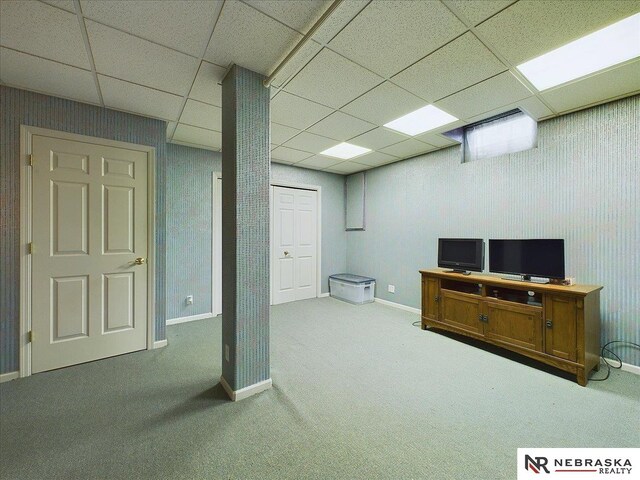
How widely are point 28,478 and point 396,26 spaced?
10.2ft

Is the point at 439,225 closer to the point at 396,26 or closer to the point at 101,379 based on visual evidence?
the point at 396,26

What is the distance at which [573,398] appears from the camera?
1972 mm

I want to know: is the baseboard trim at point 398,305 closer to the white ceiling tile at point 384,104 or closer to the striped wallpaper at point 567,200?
the striped wallpaper at point 567,200

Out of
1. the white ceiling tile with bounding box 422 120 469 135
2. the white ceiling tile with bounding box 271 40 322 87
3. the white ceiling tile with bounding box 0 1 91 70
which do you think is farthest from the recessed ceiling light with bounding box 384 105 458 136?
the white ceiling tile with bounding box 0 1 91 70

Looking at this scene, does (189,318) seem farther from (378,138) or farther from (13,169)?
(378,138)

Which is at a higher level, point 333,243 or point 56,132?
point 56,132

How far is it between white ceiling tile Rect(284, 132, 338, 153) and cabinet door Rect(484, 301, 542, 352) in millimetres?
2669

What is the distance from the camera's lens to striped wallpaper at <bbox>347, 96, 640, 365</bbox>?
2.35 m

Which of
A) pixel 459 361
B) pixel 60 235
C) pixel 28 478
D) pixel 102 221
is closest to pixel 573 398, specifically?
pixel 459 361

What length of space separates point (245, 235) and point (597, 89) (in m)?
3.10

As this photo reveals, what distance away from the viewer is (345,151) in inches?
156

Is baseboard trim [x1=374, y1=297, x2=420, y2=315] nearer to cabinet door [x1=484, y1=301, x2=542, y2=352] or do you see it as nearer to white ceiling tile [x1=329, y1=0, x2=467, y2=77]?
cabinet door [x1=484, y1=301, x2=542, y2=352]

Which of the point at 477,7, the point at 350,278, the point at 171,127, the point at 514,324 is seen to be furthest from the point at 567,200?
the point at 171,127

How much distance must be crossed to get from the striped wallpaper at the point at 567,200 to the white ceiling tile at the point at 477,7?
6.22 feet
